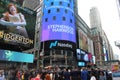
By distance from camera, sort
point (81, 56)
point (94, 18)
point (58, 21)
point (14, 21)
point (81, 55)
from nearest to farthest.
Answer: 1. point (14, 21)
2. point (58, 21)
3. point (81, 56)
4. point (81, 55)
5. point (94, 18)

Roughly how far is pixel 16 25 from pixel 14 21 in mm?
711

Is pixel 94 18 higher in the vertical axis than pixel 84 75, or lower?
higher

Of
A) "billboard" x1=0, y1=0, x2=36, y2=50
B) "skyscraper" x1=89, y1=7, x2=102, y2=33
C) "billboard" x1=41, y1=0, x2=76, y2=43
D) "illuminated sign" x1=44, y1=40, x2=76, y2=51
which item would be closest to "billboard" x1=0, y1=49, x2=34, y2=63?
"billboard" x1=0, y1=0, x2=36, y2=50

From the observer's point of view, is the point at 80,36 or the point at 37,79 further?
the point at 80,36

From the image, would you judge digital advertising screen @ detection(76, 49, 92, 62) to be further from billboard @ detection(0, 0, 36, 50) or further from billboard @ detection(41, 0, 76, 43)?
billboard @ detection(0, 0, 36, 50)

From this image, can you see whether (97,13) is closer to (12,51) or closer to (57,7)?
(57,7)

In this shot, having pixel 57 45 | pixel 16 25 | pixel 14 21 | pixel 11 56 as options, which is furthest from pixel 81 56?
pixel 14 21

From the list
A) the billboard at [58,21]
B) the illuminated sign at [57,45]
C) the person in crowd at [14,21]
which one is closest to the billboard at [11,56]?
the person in crowd at [14,21]

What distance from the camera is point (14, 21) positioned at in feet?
98.9

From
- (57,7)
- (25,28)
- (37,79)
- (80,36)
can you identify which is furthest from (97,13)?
(37,79)

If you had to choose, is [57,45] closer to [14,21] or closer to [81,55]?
[81,55]

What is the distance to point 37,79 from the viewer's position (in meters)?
8.75

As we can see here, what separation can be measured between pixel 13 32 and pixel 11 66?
7.83 meters

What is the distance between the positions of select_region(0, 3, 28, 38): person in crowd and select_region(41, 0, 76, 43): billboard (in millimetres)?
15742
